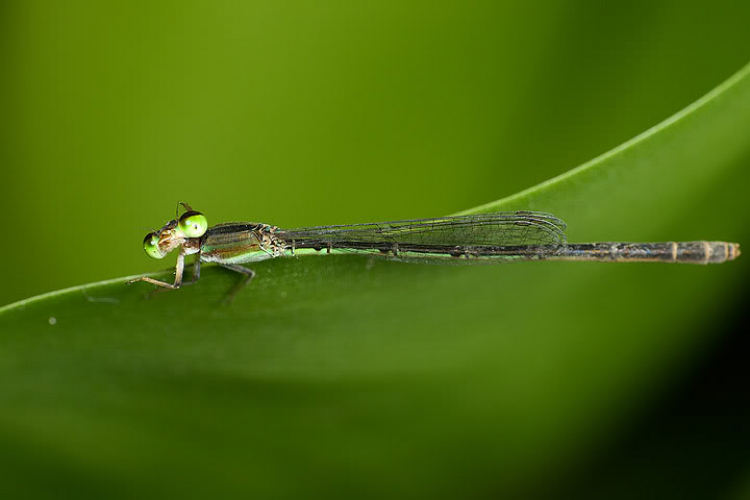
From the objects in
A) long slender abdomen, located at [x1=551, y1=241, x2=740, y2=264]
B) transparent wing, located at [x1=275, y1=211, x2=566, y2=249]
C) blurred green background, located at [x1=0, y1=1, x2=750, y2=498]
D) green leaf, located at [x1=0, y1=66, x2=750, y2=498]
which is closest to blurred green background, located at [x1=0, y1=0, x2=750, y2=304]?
blurred green background, located at [x1=0, y1=1, x2=750, y2=498]

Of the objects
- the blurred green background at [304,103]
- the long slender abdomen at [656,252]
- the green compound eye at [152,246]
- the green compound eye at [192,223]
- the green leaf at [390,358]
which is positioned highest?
the blurred green background at [304,103]

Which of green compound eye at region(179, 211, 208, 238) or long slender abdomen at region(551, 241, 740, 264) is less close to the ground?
green compound eye at region(179, 211, 208, 238)

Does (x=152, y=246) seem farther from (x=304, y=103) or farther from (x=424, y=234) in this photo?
(x=424, y=234)

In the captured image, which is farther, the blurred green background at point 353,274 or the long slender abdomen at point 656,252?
the long slender abdomen at point 656,252

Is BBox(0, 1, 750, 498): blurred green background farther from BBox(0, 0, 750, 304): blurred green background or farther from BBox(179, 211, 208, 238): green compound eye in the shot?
BBox(179, 211, 208, 238): green compound eye

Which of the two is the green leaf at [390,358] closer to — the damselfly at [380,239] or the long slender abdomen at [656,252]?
the long slender abdomen at [656,252]

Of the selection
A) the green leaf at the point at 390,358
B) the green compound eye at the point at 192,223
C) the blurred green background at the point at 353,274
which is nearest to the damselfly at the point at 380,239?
the green compound eye at the point at 192,223
